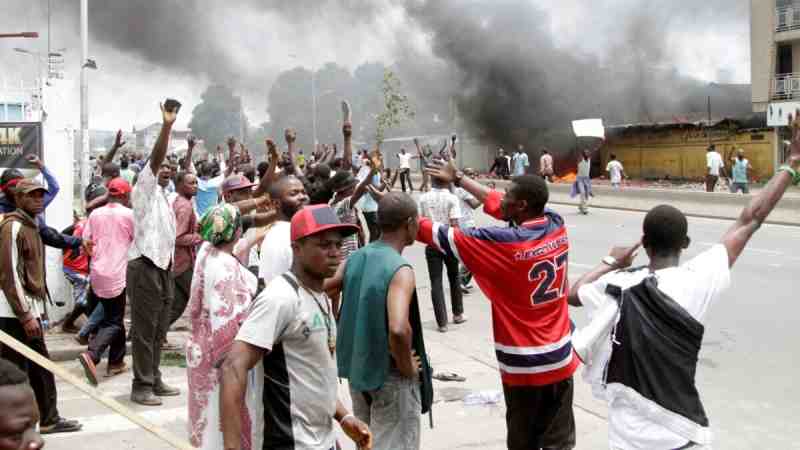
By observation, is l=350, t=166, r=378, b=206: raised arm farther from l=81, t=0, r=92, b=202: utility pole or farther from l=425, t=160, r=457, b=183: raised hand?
l=81, t=0, r=92, b=202: utility pole

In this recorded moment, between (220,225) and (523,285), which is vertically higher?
(220,225)

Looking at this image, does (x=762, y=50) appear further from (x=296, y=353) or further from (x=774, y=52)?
(x=296, y=353)

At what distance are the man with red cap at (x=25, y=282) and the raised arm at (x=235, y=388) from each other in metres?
2.50

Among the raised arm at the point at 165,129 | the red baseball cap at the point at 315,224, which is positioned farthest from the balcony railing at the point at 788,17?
the red baseball cap at the point at 315,224

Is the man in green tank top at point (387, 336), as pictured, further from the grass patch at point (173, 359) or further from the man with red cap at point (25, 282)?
the grass patch at point (173, 359)

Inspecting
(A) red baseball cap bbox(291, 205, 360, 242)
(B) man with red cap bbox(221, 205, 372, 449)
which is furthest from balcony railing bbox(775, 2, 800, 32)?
(B) man with red cap bbox(221, 205, 372, 449)

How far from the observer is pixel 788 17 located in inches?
1235

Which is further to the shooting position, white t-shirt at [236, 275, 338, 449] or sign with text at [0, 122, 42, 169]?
sign with text at [0, 122, 42, 169]

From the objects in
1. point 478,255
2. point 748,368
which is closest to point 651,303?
point 478,255

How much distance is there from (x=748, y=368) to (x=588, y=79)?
3218 centimetres

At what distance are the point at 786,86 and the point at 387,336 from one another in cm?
3223

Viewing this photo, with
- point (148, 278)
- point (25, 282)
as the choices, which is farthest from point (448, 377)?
point (25, 282)

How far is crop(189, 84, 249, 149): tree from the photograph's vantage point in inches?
2376

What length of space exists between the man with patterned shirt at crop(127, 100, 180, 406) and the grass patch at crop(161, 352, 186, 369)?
1.00 metres
